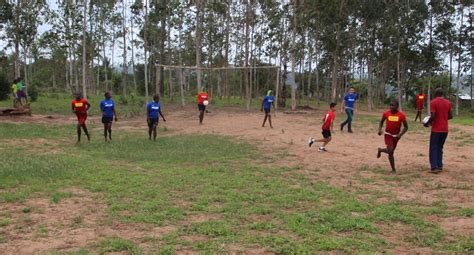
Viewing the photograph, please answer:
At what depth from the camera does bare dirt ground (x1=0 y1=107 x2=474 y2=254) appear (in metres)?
5.46

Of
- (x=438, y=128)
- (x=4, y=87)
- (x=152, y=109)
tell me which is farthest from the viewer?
(x=4, y=87)

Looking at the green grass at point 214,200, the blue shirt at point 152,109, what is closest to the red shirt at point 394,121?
the green grass at point 214,200

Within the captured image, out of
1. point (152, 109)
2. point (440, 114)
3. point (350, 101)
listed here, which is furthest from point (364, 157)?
point (152, 109)

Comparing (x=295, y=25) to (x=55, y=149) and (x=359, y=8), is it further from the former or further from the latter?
(x=55, y=149)

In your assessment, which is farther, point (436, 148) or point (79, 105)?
point (79, 105)

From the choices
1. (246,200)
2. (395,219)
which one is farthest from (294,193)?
(395,219)

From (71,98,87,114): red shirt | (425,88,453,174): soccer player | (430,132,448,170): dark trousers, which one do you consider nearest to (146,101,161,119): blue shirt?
(71,98,87,114): red shirt

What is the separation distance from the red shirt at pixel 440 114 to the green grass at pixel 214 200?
2.15 metres

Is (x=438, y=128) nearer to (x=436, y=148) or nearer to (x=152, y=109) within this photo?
(x=436, y=148)

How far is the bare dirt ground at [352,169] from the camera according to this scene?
17.9 ft

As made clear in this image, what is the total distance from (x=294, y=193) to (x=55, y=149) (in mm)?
7834

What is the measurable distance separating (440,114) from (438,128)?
12.2 inches

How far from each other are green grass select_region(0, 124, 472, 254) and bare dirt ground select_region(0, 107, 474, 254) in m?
0.25

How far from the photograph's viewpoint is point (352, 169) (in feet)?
32.8
